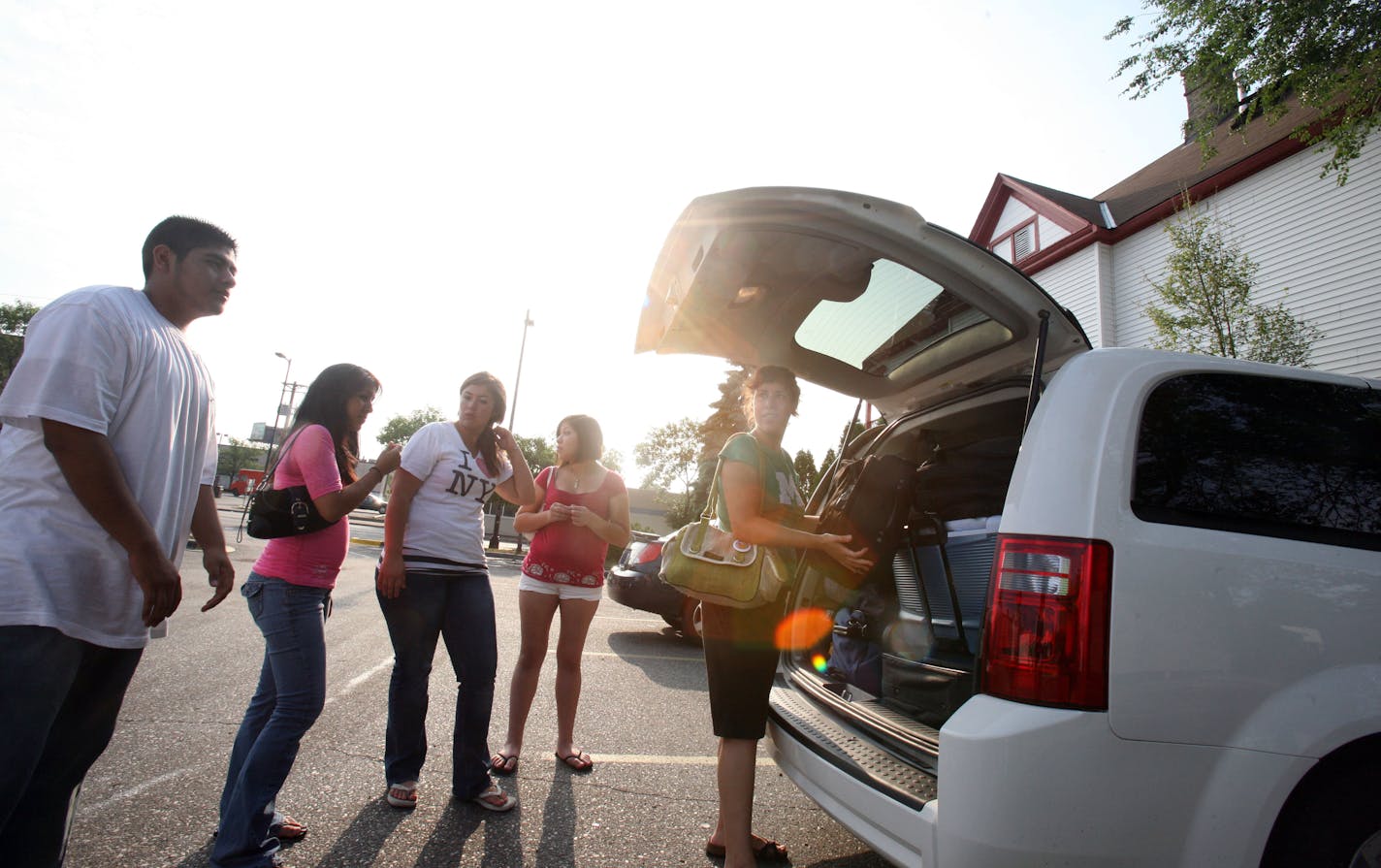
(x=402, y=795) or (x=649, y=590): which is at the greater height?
(x=649, y=590)

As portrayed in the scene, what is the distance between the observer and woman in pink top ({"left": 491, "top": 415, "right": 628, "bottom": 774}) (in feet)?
11.1

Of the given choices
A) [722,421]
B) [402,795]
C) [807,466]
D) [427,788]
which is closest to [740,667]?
[402,795]

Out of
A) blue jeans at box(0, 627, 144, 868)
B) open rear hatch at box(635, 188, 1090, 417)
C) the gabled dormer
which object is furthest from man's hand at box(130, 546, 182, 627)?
the gabled dormer

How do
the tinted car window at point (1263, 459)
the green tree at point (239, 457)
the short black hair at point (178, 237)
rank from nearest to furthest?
1. the tinted car window at point (1263, 459)
2. the short black hair at point (178, 237)
3. the green tree at point (239, 457)

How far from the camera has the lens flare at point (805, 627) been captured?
3225 mm

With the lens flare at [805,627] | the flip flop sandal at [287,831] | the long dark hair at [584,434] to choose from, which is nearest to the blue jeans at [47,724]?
the flip flop sandal at [287,831]

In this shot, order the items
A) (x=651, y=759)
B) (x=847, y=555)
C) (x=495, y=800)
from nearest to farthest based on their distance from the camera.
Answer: (x=847, y=555), (x=495, y=800), (x=651, y=759)

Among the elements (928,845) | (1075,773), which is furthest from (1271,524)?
(928,845)

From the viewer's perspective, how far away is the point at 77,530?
1.58m

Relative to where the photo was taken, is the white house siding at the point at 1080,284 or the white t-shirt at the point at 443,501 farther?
the white house siding at the point at 1080,284

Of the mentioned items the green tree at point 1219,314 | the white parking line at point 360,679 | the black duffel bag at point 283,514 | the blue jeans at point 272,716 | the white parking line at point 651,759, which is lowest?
the white parking line at point 360,679

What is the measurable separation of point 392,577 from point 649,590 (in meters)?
4.90

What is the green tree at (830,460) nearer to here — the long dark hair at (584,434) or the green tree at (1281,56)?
the long dark hair at (584,434)

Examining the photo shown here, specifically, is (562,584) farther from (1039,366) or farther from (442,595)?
(1039,366)
